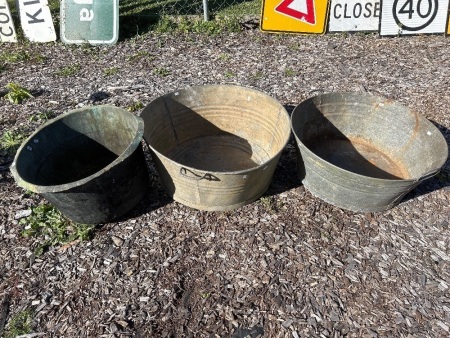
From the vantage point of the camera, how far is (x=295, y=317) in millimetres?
2473

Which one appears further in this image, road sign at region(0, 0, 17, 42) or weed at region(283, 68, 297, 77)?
road sign at region(0, 0, 17, 42)

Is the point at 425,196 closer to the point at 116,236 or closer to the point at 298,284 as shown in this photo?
the point at 298,284

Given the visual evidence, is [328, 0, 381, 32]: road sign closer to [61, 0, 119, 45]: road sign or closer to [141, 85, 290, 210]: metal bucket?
[141, 85, 290, 210]: metal bucket

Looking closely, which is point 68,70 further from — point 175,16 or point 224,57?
point 224,57

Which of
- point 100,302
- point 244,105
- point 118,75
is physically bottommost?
point 100,302

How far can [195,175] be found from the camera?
263 cm

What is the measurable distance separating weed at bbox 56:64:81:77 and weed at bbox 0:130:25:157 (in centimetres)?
130

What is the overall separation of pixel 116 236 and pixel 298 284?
1.51 metres

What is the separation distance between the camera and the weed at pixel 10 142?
12.0ft

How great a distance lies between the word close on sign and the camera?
5.30 m

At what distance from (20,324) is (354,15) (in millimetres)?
5679

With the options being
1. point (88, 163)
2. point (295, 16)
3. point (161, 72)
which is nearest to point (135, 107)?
point (161, 72)

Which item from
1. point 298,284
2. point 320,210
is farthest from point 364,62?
point 298,284

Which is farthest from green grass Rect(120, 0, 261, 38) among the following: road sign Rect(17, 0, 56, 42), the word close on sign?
road sign Rect(17, 0, 56, 42)
